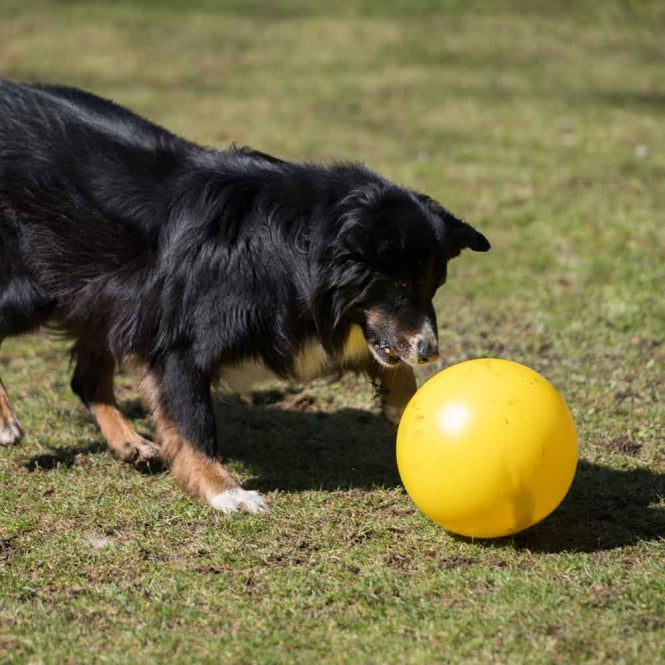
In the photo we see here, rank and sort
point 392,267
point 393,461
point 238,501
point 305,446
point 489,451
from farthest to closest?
point 305,446 → point 393,461 → point 238,501 → point 392,267 → point 489,451

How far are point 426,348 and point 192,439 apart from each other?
1.19 metres

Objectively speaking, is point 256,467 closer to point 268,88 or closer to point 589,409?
point 589,409

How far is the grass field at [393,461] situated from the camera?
3660 millimetres

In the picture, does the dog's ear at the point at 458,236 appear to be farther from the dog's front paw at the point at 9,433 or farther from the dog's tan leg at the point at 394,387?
the dog's front paw at the point at 9,433

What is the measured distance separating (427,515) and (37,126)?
2.70m

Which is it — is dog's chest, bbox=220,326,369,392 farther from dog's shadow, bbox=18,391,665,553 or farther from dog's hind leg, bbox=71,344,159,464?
dog's hind leg, bbox=71,344,159,464

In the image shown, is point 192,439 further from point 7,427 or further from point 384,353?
point 7,427

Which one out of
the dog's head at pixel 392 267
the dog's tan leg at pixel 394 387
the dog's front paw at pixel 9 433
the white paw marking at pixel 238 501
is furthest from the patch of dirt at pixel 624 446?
the dog's front paw at pixel 9 433

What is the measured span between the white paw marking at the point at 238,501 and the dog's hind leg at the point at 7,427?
51.1 inches

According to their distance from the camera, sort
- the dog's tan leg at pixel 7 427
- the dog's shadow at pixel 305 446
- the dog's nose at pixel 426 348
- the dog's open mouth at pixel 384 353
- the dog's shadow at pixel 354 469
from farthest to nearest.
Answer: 1. the dog's tan leg at pixel 7 427
2. the dog's shadow at pixel 305 446
3. the dog's open mouth at pixel 384 353
4. the dog's nose at pixel 426 348
5. the dog's shadow at pixel 354 469

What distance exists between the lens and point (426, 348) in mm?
4574

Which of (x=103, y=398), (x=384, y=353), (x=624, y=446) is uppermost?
(x=384, y=353)

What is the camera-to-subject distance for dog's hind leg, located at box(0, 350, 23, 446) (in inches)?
213

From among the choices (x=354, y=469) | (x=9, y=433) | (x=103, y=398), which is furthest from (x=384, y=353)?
(x=9, y=433)
